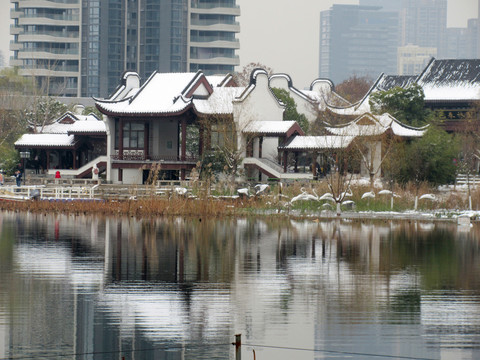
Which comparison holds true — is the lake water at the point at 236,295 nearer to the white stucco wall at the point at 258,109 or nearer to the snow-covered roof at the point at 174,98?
the white stucco wall at the point at 258,109

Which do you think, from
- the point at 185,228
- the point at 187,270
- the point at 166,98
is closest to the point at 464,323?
the point at 187,270

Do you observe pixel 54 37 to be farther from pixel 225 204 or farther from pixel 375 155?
pixel 225 204

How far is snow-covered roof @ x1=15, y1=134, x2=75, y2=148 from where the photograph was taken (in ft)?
177

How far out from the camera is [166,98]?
5150cm

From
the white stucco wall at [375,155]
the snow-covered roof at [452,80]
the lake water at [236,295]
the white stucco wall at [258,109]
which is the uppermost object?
the snow-covered roof at [452,80]

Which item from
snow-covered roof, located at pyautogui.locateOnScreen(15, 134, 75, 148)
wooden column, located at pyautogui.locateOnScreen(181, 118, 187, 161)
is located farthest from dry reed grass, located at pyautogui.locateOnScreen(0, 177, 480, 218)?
snow-covered roof, located at pyautogui.locateOnScreen(15, 134, 75, 148)

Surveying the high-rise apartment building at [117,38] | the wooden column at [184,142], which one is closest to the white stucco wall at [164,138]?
Answer: the wooden column at [184,142]

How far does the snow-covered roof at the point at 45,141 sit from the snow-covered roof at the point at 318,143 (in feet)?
42.8

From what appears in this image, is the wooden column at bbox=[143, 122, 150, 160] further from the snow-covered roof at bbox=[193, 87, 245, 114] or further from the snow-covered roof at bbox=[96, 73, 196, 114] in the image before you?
the snow-covered roof at bbox=[193, 87, 245, 114]

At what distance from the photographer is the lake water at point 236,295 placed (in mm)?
12938

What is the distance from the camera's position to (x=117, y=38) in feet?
386

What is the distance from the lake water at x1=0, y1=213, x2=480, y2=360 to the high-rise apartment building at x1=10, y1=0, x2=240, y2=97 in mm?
90518

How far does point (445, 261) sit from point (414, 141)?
82.6 feet

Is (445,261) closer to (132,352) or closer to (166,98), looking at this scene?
(132,352)
